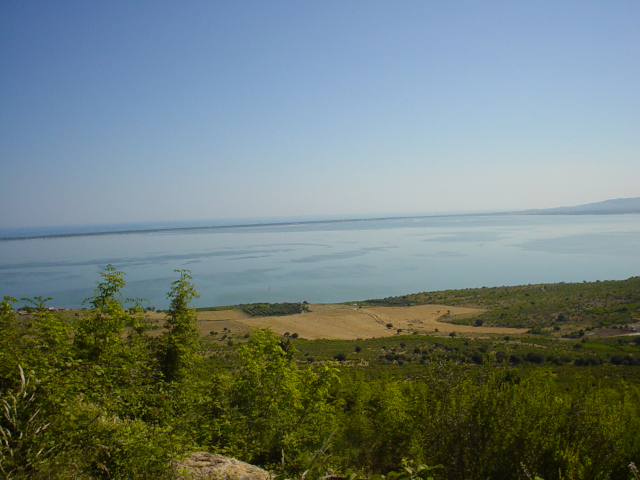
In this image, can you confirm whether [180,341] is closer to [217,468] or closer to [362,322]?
[217,468]

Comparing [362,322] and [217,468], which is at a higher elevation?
[217,468]

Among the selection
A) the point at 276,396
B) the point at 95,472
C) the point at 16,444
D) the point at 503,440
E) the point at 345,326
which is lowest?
the point at 345,326

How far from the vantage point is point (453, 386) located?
19.2 ft

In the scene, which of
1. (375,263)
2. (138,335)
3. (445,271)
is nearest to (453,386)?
(138,335)

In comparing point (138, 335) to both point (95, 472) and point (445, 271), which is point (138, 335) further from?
point (445, 271)

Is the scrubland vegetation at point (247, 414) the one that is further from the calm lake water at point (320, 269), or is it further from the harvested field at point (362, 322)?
the calm lake water at point (320, 269)

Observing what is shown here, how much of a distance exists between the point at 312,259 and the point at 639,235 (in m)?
116

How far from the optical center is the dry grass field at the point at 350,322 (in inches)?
1583

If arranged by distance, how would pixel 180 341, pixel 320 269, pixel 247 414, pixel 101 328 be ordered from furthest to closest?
1. pixel 320 269
2. pixel 180 341
3. pixel 247 414
4. pixel 101 328

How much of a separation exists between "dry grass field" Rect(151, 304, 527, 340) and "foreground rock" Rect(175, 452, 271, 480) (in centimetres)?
3256

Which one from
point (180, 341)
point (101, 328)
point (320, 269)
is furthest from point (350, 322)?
point (101, 328)

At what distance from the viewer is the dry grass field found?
40219mm

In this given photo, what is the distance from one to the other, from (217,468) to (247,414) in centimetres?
291

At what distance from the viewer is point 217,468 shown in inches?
206
